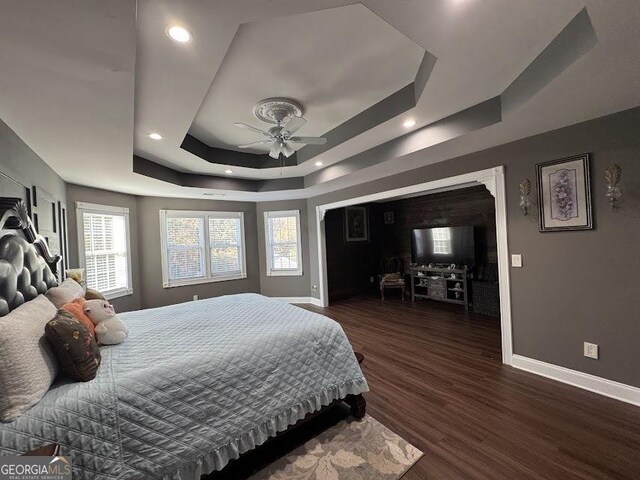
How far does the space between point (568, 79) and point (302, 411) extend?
8.99 ft

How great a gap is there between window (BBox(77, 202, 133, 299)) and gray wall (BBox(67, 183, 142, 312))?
0.07 metres

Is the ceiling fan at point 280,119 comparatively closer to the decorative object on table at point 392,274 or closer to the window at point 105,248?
the window at point 105,248

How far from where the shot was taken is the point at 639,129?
200 centimetres

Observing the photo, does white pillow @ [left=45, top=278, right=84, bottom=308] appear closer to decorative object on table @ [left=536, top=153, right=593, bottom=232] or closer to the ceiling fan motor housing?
the ceiling fan motor housing

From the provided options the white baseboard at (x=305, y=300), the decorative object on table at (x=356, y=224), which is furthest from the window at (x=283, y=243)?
the decorative object on table at (x=356, y=224)

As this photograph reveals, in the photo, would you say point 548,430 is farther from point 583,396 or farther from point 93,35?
point 93,35

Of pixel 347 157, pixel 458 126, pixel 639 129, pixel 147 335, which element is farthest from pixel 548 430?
pixel 347 157

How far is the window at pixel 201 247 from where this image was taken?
16.7 feet

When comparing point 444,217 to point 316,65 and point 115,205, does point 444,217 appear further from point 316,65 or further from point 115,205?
point 115,205

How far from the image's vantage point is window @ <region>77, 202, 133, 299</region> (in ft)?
12.8

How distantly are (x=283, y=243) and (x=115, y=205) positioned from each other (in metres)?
3.14

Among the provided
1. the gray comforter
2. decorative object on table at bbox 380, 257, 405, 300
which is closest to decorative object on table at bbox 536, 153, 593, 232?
the gray comforter

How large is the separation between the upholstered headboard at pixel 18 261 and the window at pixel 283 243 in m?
3.98

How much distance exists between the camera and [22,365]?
1141mm
